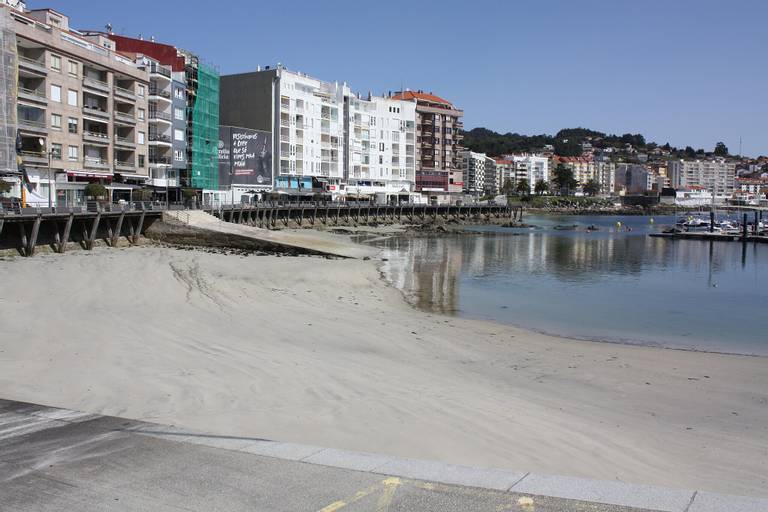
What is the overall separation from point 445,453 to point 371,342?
31.6 ft

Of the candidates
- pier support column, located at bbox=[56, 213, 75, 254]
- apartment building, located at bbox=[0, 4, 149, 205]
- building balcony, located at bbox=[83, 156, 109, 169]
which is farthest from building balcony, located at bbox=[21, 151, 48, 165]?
pier support column, located at bbox=[56, 213, 75, 254]

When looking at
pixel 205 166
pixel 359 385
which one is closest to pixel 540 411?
pixel 359 385

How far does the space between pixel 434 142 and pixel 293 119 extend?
42460 millimetres

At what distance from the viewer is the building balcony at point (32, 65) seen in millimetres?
43994

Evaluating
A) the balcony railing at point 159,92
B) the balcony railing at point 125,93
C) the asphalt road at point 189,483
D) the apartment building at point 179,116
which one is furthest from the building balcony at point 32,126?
the asphalt road at point 189,483

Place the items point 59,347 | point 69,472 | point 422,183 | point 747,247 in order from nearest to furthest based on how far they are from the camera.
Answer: point 69,472, point 59,347, point 747,247, point 422,183

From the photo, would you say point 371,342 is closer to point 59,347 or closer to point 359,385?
point 359,385

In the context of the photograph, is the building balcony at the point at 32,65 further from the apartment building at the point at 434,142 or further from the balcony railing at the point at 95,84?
the apartment building at the point at 434,142

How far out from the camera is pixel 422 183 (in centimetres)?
12912

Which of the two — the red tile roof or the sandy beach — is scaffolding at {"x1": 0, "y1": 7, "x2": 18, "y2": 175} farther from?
the red tile roof

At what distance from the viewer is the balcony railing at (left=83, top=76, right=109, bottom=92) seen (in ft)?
167

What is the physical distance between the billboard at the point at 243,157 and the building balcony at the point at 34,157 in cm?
3220

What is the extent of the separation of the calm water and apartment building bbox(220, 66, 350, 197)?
3535cm

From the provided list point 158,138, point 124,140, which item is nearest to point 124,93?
point 124,140
